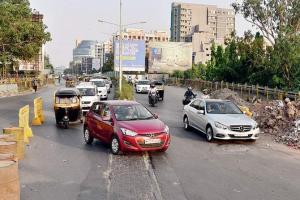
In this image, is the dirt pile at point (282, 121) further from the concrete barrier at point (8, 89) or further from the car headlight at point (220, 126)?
the concrete barrier at point (8, 89)

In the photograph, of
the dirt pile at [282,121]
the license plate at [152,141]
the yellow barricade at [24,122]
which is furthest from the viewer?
the dirt pile at [282,121]

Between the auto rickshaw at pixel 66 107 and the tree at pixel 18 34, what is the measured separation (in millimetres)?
28341

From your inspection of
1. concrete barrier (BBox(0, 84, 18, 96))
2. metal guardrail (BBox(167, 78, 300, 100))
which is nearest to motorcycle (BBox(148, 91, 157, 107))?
metal guardrail (BBox(167, 78, 300, 100))

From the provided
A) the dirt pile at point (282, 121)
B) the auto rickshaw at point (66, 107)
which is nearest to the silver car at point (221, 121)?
the dirt pile at point (282, 121)

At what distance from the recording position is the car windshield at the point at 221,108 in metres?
16.0

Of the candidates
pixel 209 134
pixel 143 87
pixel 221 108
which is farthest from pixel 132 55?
pixel 209 134

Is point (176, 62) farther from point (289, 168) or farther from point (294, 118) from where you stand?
point (289, 168)

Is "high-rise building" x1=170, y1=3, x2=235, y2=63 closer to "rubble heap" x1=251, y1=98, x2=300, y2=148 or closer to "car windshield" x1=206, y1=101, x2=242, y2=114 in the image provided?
"rubble heap" x1=251, y1=98, x2=300, y2=148

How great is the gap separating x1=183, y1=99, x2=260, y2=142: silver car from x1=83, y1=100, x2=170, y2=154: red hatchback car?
278 cm

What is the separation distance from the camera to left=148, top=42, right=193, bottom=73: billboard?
101 m

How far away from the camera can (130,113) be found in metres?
12.9

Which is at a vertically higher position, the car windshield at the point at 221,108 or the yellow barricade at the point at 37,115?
the car windshield at the point at 221,108

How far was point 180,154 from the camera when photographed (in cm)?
1247

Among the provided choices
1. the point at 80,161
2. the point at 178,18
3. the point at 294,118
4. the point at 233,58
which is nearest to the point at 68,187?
the point at 80,161
